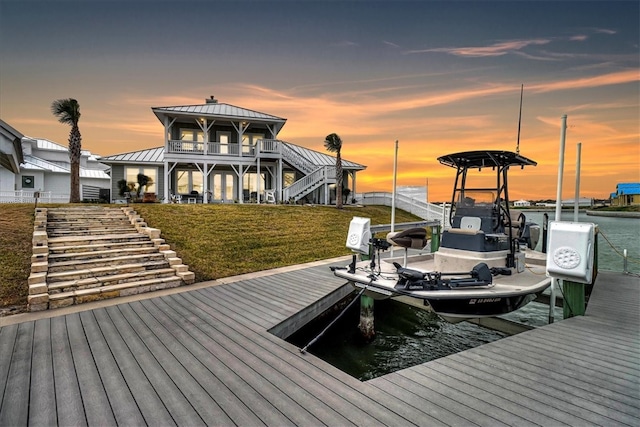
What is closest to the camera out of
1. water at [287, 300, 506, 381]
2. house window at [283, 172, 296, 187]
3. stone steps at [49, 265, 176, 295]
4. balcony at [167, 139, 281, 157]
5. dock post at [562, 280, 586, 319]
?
dock post at [562, 280, 586, 319]

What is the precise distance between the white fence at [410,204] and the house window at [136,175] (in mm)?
17190

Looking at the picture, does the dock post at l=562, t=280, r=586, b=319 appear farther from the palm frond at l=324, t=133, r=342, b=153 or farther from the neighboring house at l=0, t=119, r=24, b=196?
the neighboring house at l=0, t=119, r=24, b=196

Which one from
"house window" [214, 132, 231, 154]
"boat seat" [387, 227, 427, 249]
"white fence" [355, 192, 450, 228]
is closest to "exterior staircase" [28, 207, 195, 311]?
"boat seat" [387, 227, 427, 249]

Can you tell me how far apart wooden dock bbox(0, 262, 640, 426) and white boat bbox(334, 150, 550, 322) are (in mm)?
652

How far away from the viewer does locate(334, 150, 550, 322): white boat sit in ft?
14.8

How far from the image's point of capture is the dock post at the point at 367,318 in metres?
6.21

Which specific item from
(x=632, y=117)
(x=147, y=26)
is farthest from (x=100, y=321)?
(x=147, y=26)

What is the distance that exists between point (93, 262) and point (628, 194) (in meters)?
74.7

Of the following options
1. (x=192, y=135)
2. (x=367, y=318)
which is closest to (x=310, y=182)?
(x=192, y=135)

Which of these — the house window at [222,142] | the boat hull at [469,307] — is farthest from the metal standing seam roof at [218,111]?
the boat hull at [469,307]

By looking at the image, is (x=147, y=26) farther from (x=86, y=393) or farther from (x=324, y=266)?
(x=86, y=393)

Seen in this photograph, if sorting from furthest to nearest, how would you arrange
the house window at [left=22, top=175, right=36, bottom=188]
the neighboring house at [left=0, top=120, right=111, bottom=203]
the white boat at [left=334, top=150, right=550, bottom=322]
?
1. the house window at [left=22, top=175, right=36, bottom=188]
2. the neighboring house at [left=0, top=120, right=111, bottom=203]
3. the white boat at [left=334, top=150, right=550, bottom=322]

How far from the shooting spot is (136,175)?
69.1 ft

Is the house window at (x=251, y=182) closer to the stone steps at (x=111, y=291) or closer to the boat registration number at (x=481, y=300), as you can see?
the stone steps at (x=111, y=291)
